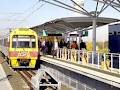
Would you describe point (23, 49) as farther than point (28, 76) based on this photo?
Yes

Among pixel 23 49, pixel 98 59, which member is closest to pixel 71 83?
pixel 98 59

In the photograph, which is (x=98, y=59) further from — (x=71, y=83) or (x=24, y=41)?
(x=24, y=41)

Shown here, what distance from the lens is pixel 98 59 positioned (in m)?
16.6

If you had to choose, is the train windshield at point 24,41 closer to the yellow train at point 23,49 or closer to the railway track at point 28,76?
the yellow train at point 23,49

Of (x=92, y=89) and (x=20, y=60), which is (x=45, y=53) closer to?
(x=20, y=60)

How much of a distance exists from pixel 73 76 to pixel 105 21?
22.5 feet

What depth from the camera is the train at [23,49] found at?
99.5 feet

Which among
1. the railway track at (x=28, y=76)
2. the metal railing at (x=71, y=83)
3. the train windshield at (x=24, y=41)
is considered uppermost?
the train windshield at (x=24, y=41)

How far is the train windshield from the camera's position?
101 ft

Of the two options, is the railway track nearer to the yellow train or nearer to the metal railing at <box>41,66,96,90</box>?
the yellow train

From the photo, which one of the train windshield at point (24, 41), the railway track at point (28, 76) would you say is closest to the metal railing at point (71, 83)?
the railway track at point (28, 76)

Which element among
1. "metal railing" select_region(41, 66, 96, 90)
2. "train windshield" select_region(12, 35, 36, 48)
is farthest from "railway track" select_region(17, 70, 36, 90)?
"train windshield" select_region(12, 35, 36, 48)

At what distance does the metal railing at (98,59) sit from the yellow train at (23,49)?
6620 mm

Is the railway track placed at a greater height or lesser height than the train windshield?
lesser
